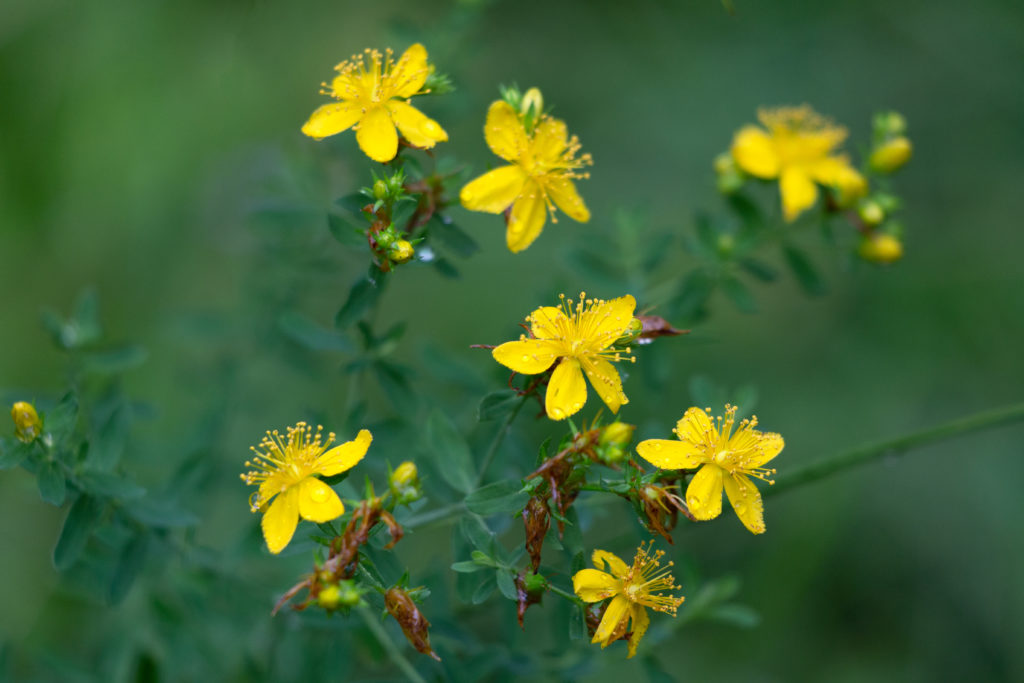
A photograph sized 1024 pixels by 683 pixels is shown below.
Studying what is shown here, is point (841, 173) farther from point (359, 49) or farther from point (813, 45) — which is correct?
point (359, 49)

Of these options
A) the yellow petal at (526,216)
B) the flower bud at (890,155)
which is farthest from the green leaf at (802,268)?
the yellow petal at (526,216)

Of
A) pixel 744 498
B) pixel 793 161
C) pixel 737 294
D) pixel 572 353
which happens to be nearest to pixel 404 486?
pixel 572 353

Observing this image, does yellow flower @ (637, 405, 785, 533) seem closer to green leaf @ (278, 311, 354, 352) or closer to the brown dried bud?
the brown dried bud

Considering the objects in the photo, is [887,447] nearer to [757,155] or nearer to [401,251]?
[757,155]

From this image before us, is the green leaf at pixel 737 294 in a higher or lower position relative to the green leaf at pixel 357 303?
lower

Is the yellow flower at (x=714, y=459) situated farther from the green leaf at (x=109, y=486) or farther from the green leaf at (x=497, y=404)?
the green leaf at (x=109, y=486)
